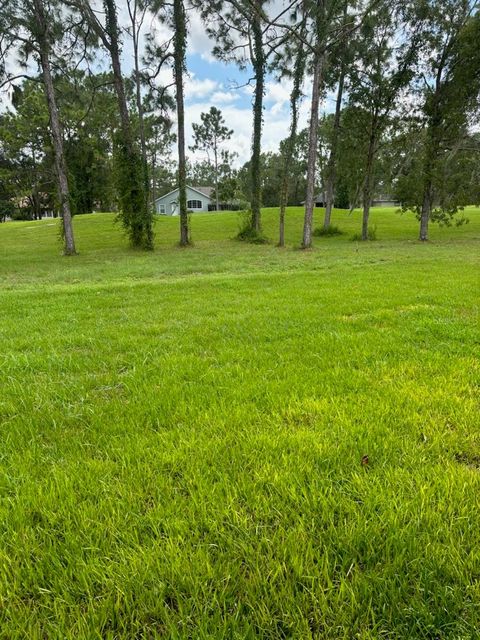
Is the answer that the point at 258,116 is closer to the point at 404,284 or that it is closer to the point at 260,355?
the point at 404,284

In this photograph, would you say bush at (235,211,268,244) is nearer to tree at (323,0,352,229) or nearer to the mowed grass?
tree at (323,0,352,229)

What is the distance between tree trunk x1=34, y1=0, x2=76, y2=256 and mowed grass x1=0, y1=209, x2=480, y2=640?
14201mm

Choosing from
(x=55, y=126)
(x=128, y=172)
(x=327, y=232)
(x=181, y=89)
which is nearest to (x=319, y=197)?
(x=327, y=232)

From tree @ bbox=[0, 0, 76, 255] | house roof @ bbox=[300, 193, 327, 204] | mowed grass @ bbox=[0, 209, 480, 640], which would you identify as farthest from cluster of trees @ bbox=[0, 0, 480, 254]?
house roof @ bbox=[300, 193, 327, 204]

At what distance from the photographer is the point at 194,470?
1718 mm

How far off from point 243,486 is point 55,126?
17.9m

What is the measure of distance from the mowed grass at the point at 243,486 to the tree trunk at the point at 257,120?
18740 mm

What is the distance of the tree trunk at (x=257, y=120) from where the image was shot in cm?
1823

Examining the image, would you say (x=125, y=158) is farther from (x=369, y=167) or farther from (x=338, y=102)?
(x=369, y=167)

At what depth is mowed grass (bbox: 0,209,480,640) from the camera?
110 centimetres

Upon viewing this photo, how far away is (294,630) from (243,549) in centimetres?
30

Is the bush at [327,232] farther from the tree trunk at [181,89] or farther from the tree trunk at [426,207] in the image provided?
the tree trunk at [181,89]

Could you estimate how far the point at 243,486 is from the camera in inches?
62.7

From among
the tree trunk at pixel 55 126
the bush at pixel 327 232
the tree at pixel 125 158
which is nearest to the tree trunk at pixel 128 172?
the tree at pixel 125 158
